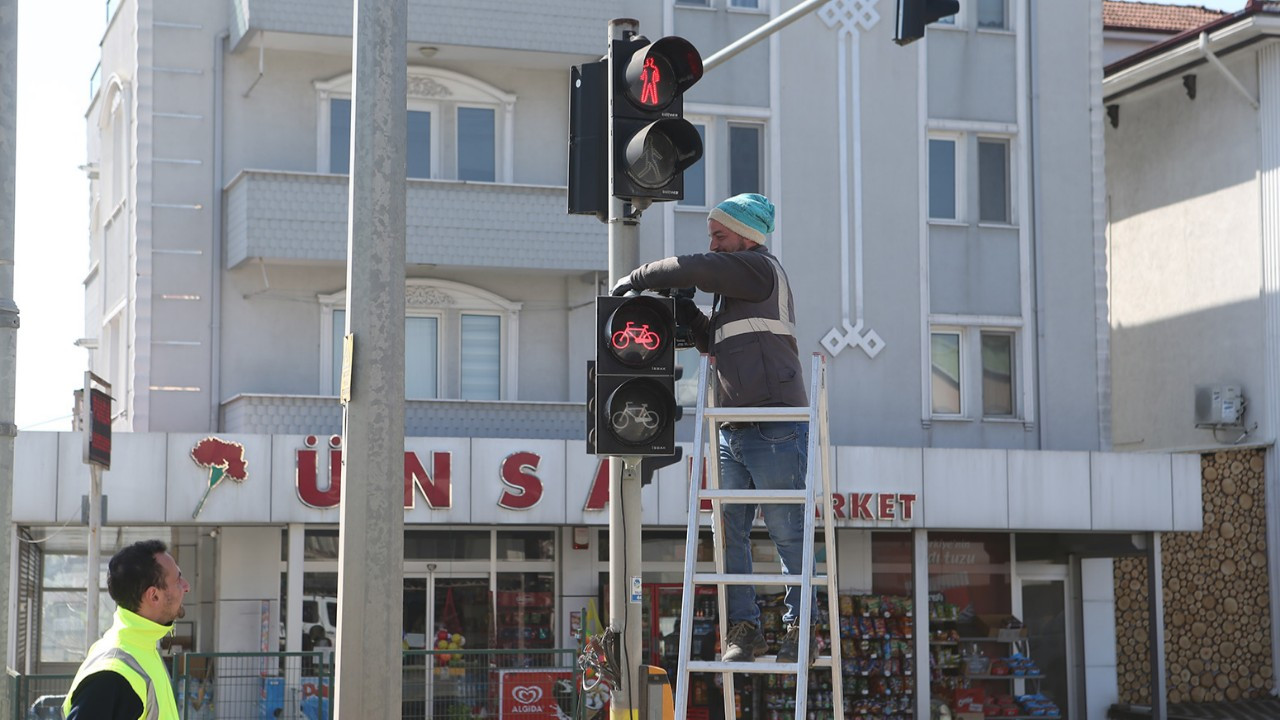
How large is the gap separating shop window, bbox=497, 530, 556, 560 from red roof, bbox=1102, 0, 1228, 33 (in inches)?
631

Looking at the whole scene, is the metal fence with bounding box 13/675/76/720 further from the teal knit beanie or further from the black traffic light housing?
the teal knit beanie

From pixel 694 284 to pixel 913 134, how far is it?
66.5ft

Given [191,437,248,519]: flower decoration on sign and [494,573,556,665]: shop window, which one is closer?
[191,437,248,519]: flower decoration on sign

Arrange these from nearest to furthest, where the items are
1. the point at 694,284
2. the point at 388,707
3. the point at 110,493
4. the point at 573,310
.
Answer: the point at 388,707 → the point at 694,284 → the point at 110,493 → the point at 573,310

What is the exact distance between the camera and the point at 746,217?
8961mm

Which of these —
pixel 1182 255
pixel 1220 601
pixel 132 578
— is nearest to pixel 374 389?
pixel 132 578

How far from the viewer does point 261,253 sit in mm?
24438

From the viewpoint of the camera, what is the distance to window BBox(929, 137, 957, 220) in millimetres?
28391

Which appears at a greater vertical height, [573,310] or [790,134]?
[790,134]

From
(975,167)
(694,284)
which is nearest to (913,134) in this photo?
(975,167)

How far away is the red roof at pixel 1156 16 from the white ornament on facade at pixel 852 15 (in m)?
8.13

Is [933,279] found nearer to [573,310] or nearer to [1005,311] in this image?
[1005,311]

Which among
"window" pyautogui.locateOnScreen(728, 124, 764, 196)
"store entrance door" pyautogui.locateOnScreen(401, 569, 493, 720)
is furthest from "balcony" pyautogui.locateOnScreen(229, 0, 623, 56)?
"store entrance door" pyautogui.locateOnScreen(401, 569, 493, 720)

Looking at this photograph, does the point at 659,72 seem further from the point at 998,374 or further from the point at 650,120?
the point at 998,374
